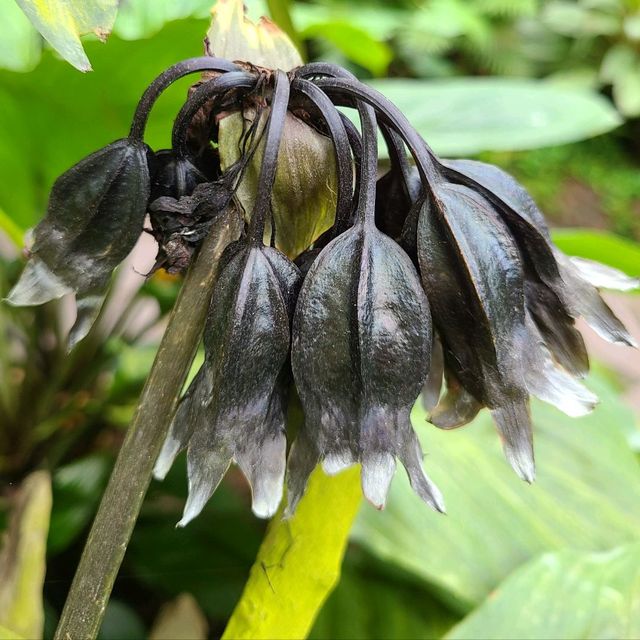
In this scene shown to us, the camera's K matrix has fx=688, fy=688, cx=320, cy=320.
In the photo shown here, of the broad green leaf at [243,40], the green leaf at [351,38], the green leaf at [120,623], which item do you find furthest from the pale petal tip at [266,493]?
the green leaf at [351,38]

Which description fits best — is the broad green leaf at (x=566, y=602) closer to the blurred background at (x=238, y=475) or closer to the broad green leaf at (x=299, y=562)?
the blurred background at (x=238, y=475)

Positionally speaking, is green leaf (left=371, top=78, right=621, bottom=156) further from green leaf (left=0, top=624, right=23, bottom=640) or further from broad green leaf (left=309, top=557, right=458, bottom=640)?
green leaf (left=0, top=624, right=23, bottom=640)

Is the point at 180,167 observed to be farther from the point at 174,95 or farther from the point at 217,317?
the point at 174,95

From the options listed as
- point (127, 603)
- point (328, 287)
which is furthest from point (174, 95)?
point (127, 603)

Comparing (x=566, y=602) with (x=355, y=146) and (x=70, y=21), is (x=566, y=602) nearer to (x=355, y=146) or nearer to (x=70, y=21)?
(x=355, y=146)

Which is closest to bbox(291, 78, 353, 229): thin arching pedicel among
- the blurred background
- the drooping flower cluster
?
the drooping flower cluster

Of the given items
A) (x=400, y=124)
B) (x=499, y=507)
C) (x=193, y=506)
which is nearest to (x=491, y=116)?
(x=499, y=507)
